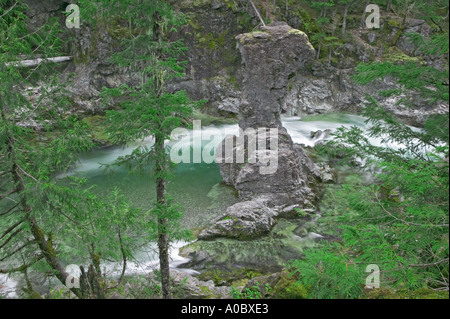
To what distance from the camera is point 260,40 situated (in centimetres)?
1336

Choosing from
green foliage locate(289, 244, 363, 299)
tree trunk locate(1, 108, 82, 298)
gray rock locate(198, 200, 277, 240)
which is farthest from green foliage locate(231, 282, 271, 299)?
tree trunk locate(1, 108, 82, 298)

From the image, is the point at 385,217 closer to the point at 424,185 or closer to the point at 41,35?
the point at 424,185

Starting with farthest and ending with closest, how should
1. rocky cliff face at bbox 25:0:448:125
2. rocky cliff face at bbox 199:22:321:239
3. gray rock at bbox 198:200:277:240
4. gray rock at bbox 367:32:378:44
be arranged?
gray rock at bbox 367:32:378:44
rocky cliff face at bbox 25:0:448:125
rocky cliff face at bbox 199:22:321:239
gray rock at bbox 198:200:277:240

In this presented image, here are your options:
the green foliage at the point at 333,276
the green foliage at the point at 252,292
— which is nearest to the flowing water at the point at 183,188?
the green foliage at the point at 252,292

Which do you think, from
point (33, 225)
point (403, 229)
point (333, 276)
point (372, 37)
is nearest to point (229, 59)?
point (372, 37)

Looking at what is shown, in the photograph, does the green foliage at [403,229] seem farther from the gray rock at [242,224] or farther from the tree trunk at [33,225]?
the gray rock at [242,224]

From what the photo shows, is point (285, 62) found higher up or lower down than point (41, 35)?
lower down

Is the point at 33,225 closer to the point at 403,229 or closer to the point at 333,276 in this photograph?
the point at 333,276

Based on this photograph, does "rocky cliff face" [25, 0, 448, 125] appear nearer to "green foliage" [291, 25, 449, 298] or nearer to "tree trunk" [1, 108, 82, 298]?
"tree trunk" [1, 108, 82, 298]

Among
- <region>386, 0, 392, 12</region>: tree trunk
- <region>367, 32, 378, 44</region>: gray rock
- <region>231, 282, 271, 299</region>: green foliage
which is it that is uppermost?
<region>386, 0, 392, 12</region>: tree trunk

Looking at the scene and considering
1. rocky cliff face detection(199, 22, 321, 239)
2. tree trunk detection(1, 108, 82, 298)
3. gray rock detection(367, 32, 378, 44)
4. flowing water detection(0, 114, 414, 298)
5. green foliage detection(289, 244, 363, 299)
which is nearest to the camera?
green foliage detection(289, 244, 363, 299)
